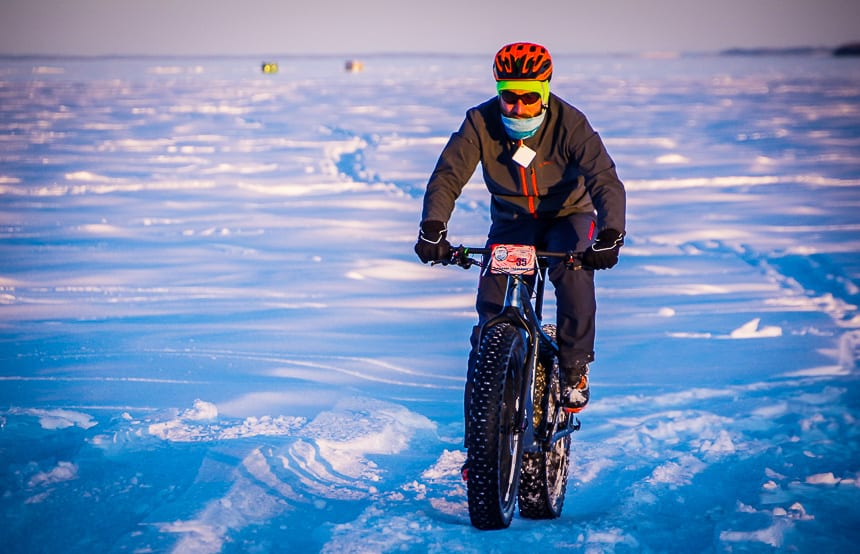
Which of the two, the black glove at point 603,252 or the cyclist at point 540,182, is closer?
the black glove at point 603,252

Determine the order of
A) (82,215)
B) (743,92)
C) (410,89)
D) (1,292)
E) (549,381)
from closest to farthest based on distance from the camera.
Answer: (549,381) < (1,292) < (82,215) < (743,92) < (410,89)

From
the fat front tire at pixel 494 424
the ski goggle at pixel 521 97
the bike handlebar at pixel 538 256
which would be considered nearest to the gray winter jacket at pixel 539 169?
the ski goggle at pixel 521 97

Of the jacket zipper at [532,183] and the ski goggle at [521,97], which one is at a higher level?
the ski goggle at [521,97]

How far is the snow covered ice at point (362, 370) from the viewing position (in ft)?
11.9

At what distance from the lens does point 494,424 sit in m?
3.19

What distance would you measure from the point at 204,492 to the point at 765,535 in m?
2.37

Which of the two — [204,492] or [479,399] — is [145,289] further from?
[479,399]

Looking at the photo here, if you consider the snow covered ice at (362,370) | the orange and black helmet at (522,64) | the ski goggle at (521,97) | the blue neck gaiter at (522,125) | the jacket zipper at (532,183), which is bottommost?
the snow covered ice at (362,370)

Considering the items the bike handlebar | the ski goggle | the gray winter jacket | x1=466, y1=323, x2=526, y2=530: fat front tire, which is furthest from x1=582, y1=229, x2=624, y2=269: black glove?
the ski goggle

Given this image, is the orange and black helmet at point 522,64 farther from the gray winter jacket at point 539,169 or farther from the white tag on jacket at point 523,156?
the white tag on jacket at point 523,156

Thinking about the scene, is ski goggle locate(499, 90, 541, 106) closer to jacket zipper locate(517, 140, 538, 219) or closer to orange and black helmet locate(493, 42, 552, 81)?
orange and black helmet locate(493, 42, 552, 81)

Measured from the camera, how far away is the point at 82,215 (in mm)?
11219

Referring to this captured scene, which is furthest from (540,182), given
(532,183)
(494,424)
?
(494,424)

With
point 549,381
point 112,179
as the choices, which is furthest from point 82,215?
point 549,381
